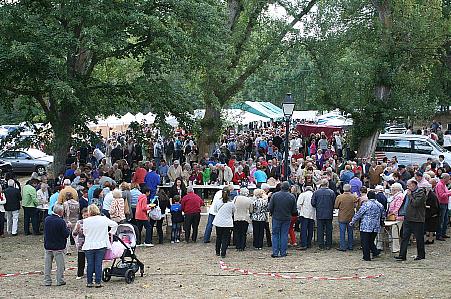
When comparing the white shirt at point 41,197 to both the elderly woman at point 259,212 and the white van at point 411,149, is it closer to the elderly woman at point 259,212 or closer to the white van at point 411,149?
the elderly woman at point 259,212

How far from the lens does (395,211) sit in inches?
608

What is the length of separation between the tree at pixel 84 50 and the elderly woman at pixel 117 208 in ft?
15.0

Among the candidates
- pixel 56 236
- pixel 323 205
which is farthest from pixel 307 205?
pixel 56 236

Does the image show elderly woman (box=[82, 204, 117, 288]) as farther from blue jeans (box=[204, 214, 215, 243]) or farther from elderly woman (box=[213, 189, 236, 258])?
blue jeans (box=[204, 214, 215, 243])

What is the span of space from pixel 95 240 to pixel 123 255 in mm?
828

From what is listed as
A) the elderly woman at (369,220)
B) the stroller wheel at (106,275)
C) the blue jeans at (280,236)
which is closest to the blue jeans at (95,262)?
the stroller wheel at (106,275)

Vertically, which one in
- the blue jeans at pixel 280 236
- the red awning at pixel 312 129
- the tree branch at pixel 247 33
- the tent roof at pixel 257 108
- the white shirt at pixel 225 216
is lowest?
the blue jeans at pixel 280 236

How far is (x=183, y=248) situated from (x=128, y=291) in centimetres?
407

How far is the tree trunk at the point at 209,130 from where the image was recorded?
97.4ft

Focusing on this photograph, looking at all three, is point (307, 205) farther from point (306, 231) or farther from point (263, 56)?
point (263, 56)

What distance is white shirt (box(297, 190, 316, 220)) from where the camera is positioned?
51.9ft

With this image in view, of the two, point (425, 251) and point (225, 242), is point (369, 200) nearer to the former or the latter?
point (425, 251)

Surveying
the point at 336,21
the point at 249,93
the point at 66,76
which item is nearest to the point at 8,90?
the point at 66,76

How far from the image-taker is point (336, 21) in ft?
102
